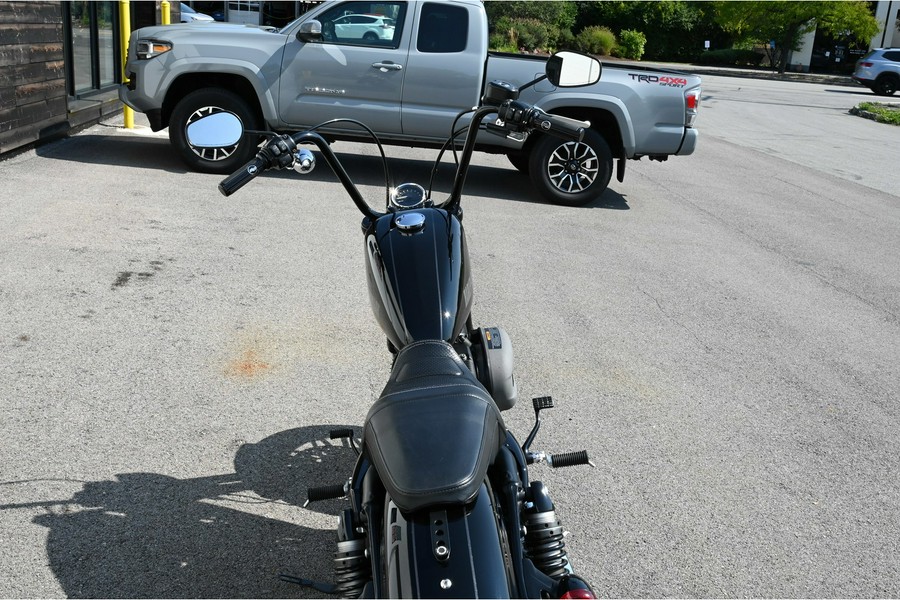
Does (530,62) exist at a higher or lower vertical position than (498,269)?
higher

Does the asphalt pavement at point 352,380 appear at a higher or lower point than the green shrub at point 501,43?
lower

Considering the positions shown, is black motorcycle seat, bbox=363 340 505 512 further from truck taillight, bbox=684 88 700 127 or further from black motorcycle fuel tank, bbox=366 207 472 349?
truck taillight, bbox=684 88 700 127

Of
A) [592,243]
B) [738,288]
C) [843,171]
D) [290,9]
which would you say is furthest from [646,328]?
[290,9]

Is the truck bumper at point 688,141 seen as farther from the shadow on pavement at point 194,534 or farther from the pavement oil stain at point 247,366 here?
the shadow on pavement at point 194,534

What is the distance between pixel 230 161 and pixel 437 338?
771cm

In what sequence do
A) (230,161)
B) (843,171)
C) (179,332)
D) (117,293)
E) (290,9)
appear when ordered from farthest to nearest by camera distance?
1. (290,9)
2. (843,171)
3. (230,161)
4. (117,293)
5. (179,332)

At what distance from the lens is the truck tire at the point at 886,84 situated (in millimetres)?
35531

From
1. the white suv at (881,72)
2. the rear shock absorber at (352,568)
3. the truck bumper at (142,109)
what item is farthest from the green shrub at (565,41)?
the rear shock absorber at (352,568)

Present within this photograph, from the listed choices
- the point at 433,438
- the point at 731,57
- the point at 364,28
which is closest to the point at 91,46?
the point at 364,28

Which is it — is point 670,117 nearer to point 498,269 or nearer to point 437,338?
point 498,269

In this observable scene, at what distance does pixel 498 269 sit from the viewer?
741cm

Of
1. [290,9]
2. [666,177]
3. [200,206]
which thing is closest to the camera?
[200,206]

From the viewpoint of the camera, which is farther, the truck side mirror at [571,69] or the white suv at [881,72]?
the white suv at [881,72]

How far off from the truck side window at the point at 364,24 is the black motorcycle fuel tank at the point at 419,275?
7571 millimetres
